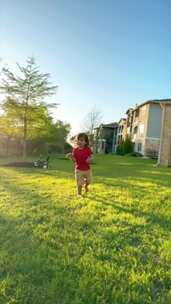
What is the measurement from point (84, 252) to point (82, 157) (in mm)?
4034

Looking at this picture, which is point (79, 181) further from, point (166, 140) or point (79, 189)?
point (166, 140)

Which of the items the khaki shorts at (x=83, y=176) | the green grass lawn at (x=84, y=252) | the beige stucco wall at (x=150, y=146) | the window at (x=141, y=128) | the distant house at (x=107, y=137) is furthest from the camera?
the distant house at (x=107, y=137)

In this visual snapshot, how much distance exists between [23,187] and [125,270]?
6.13 metres

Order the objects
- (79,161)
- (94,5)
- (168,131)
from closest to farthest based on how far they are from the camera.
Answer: (79,161), (94,5), (168,131)

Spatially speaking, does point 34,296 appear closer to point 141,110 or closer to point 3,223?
point 3,223

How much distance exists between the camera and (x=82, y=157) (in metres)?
7.53

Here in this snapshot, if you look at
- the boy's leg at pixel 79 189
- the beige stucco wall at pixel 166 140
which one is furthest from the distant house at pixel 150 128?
the boy's leg at pixel 79 189

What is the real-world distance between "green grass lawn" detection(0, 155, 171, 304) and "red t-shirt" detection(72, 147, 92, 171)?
1.22m

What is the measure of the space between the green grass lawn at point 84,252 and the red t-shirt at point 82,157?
1.22 meters

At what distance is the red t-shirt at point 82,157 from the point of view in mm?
7516

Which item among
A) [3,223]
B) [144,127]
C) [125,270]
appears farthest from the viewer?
[144,127]

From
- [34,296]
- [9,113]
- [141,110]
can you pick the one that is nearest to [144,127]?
[141,110]

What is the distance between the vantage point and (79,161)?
24.8 feet

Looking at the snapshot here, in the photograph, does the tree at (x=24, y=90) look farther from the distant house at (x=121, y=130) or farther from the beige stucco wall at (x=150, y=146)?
the distant house at (x=121, y=130)
